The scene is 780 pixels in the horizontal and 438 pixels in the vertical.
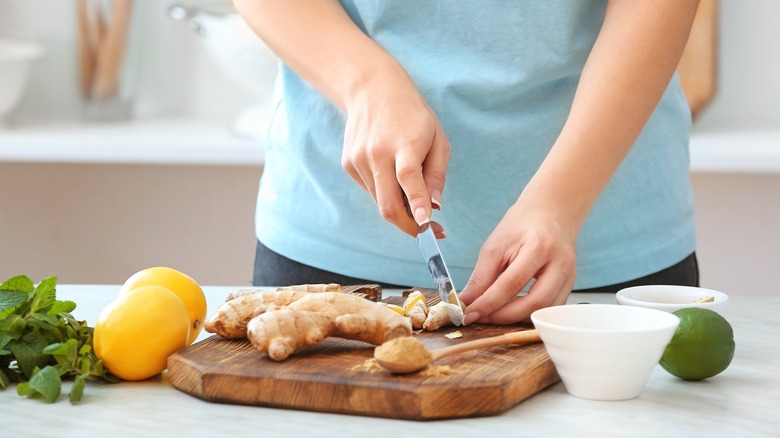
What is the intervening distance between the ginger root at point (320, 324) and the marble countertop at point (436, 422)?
6 cm

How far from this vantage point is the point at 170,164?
2322 millimetres

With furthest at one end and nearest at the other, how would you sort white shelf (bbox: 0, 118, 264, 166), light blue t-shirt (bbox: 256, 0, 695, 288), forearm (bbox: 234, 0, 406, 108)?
1. white shelf (bbox: 0, 118, 264, 166)
2. light blue t-shirt (bbox: 256, 0, 695, 288)
3. forearm (bbox: 234, 0, 406, 108)

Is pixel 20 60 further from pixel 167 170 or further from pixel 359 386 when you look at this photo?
pixel 359 386

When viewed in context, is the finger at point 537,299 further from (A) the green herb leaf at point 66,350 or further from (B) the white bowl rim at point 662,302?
(A) the green herb leaf at point 66,350

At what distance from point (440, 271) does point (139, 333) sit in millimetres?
283

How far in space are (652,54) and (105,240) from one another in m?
1.66

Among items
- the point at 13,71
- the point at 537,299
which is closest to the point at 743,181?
the point at 537,299

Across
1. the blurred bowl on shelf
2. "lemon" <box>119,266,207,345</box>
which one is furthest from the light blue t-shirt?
the blurred bowl on shelf

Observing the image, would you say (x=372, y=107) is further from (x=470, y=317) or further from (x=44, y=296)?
(x=44, y=296)

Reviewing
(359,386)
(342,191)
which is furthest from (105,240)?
(359,386)

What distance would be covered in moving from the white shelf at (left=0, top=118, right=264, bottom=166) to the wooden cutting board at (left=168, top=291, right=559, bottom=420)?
1.23 m

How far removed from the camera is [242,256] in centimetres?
240

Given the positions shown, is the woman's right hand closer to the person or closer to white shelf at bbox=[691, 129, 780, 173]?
the person

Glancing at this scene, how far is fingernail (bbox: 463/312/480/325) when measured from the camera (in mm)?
918
